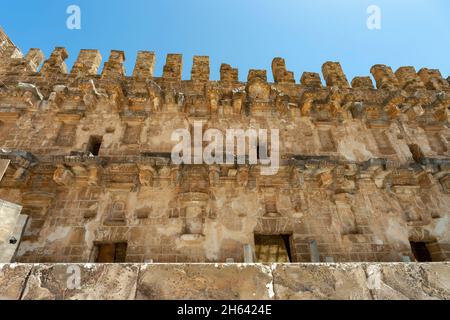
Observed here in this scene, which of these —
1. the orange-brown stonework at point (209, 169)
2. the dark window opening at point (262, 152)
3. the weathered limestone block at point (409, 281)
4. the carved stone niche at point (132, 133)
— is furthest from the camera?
the carved stone niche at point (132, 133)

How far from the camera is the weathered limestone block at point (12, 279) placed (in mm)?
2373

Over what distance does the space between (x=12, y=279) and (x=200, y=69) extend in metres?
7.79

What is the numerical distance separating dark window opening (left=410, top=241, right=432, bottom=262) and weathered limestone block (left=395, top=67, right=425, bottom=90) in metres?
5.76

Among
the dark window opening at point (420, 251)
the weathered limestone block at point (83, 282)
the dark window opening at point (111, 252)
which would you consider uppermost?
the dark window opening at point (420, 251)

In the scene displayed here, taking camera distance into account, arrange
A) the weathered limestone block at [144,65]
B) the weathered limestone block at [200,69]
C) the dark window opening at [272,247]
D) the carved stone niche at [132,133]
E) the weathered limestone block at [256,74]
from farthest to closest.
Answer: the weathered limestone block at [256,74]
the weathered limestone block at [200,69]
the weathered limestone block at [144,65]
the carved stone niche at [132,133]
the dark window opening at [272,247]

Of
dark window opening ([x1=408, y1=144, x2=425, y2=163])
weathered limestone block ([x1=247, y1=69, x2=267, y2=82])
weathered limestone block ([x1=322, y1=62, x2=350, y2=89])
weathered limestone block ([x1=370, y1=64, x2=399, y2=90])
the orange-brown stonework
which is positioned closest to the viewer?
the orange-brown stonework

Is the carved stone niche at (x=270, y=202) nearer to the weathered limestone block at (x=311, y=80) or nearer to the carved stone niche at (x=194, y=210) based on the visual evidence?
the carved stone niche at (x=194, y=210)

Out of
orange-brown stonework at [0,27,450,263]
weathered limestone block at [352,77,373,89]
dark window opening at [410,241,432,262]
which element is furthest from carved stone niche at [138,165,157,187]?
weathered limestone block at [352,77,373,89]

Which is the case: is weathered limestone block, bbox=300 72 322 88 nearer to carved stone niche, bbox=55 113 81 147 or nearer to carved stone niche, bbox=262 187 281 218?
carved stone niche, bbox=262 187 281 218

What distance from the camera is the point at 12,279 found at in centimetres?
247

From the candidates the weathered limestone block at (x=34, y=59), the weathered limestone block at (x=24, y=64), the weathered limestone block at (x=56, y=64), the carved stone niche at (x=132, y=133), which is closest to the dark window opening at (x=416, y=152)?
the carved stone niche at (x=132, y=133)

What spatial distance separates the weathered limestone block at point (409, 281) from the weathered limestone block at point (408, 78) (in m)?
8.54

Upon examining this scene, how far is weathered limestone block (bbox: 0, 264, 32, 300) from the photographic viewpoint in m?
2.37
